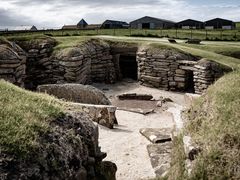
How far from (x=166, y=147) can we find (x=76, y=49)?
35.3 ft

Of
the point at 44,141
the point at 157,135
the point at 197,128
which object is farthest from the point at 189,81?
the point at 44,141

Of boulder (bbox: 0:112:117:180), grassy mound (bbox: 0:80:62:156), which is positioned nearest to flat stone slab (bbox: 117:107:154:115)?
boulder (bbox: 0:112:117:180)

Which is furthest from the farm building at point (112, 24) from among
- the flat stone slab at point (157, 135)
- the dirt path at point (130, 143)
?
the flat stone slab at point (157, 135)

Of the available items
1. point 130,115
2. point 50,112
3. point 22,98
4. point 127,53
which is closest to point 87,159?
point 50,112

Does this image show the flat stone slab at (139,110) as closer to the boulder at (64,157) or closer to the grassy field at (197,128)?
the grassy field at (197,128)

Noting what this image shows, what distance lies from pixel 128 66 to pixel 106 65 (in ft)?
11.1

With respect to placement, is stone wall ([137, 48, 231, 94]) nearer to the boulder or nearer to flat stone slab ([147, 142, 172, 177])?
flat stone slab ([147, 142, 172, 177])

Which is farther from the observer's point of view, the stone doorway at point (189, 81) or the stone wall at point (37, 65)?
the stone doorway at point (189, 81)

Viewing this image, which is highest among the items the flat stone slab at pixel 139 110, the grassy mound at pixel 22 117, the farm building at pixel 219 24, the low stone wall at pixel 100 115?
the farm building at pixel 219 24

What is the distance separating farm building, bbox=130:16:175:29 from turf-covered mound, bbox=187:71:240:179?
4865cm

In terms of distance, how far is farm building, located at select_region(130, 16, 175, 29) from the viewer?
55.6 metres

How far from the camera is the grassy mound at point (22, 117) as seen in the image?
4648 mm

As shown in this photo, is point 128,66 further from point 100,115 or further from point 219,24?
point 219,24

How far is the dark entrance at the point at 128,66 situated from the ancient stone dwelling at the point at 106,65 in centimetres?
137
